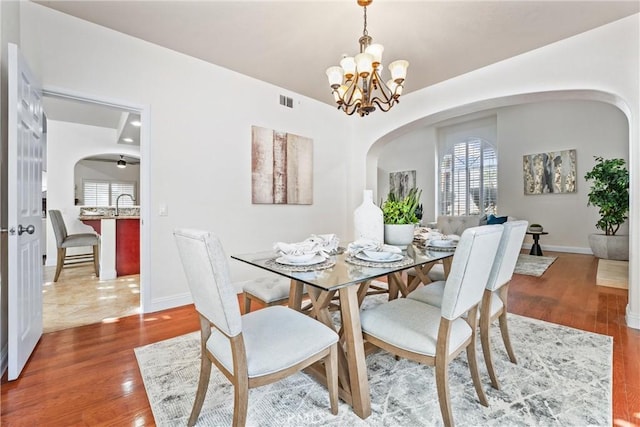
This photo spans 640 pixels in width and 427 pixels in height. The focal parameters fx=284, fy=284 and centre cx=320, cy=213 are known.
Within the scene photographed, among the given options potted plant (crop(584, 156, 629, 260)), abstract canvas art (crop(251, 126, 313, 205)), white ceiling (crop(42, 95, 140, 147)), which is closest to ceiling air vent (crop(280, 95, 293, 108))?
abstract canvas art (crop(251, 126, 313, 205))

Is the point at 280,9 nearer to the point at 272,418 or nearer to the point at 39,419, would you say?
the point at 272,418

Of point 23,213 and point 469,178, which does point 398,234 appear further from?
point 469,178

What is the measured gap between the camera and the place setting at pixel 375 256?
1.51 m

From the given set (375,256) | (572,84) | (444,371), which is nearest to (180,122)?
(375,256)

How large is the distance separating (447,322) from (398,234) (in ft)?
2.82

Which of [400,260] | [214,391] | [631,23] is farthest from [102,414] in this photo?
[631,23]

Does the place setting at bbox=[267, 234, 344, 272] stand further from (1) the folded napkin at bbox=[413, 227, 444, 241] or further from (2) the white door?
(2) the white door

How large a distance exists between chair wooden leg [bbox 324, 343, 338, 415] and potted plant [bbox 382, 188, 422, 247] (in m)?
0.95

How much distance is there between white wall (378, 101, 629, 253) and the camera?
5605 mm

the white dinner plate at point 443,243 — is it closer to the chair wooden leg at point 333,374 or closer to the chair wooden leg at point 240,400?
the chair wooden leg at point 333,374

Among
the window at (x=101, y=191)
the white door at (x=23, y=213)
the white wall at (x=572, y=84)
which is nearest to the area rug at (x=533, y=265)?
the white wall at (x=572, y=84)

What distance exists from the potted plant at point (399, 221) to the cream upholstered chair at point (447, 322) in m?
0.62

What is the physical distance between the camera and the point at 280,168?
370cm

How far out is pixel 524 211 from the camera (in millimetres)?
6598
